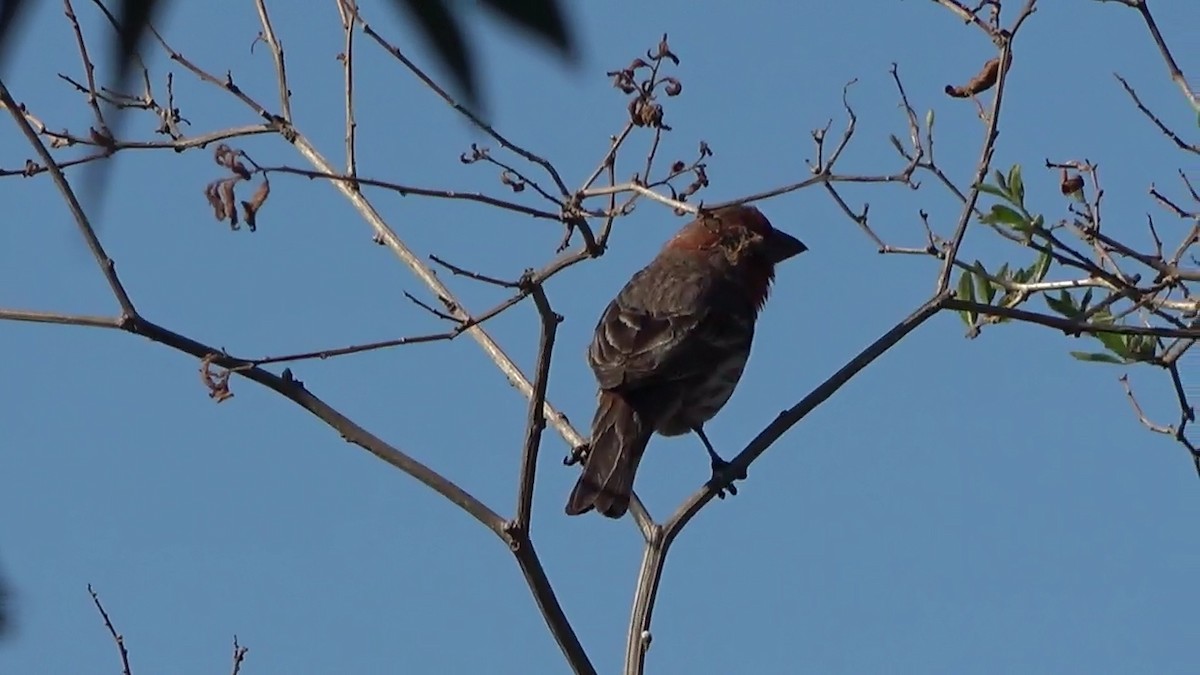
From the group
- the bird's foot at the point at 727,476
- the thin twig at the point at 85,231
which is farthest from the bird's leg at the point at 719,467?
the thin twig at the point at 85,231

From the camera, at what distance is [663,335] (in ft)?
25.9

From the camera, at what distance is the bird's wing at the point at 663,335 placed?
25.1ft

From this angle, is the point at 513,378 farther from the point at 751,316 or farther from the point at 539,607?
the point at 751,316

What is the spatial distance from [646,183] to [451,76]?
12.5ft

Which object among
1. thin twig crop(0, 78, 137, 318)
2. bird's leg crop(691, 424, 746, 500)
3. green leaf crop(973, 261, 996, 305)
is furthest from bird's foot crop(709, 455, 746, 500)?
thin twig crop(0, 78, 137, 318)

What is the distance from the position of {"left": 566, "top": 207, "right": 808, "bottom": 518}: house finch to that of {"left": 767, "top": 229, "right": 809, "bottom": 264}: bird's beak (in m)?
0.05

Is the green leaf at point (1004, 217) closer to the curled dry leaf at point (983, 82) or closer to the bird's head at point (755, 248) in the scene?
the curled dry leaf at point (983, 82)

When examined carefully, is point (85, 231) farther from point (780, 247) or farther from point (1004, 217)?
point (780, 247)

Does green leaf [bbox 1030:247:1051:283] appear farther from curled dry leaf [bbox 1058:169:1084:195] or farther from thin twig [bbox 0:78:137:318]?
thin twig [bbox 0:78:137:318]

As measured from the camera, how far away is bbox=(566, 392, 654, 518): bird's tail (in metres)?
6.48

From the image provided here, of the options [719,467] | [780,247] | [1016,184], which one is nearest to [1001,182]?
[1016,184]

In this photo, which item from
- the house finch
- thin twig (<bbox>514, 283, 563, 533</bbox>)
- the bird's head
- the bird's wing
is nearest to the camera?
thin twig (<bbox>514, 283, 563, 533</bbox>)

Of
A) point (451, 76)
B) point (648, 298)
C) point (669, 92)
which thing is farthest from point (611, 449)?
point (451, 76)

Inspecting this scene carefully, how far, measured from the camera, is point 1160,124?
571 cm
